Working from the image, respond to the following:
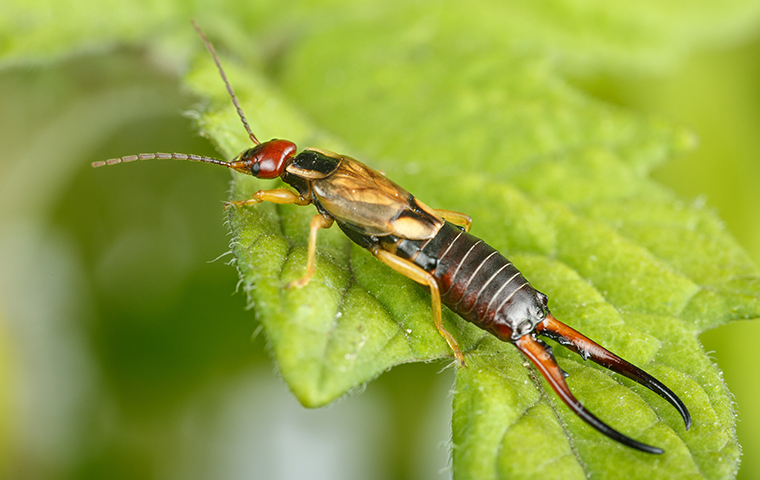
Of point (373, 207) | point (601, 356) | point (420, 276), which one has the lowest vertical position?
point (601, 356)

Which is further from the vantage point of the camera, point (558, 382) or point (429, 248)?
point (429, 248)

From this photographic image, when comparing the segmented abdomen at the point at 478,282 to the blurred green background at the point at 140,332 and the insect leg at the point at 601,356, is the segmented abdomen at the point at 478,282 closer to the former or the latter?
the insect leg at the point at 601,356

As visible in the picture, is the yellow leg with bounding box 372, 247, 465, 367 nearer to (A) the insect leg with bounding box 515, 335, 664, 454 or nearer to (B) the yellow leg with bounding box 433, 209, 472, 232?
(A) the insect leg with bounding box 515, 335, 664, 454

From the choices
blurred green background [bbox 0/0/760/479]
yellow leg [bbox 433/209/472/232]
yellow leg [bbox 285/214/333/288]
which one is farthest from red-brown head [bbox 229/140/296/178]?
yellow leg [bbox 433/209/472/232]

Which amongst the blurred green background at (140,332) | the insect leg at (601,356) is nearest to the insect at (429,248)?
the insect leg at (601,356)

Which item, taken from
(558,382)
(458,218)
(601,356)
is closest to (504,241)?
(458,218)

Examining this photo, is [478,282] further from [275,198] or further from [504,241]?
[275,198]
